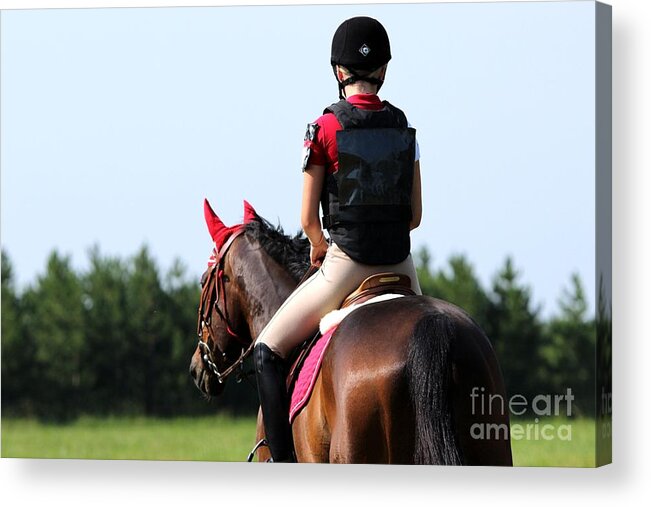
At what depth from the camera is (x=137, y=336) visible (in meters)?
17.1

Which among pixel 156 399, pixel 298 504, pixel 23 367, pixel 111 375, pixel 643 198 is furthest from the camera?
pixel 156 399

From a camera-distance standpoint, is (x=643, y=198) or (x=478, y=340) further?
(x=643, y=198)

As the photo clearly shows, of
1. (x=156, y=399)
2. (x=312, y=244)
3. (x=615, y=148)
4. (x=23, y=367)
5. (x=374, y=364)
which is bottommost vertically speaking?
(x=156, y=399)

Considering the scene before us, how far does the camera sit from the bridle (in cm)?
729

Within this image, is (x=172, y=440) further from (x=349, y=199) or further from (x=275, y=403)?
(x=349, y=199)

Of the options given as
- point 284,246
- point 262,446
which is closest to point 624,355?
point 284,246

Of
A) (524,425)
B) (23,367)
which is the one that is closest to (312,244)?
(524,425)

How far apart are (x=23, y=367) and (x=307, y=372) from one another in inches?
210

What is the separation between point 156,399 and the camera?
14531 millimetres

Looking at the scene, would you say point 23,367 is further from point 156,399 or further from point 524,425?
point 524,425

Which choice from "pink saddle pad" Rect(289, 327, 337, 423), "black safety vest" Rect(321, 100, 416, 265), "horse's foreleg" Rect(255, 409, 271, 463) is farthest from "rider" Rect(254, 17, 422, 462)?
"horse's foreleg" Rect(255, 409, 271, 463)

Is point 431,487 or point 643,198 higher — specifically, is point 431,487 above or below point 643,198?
below

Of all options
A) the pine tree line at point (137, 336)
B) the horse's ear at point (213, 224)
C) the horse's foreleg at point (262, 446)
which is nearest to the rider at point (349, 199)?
the horse's foreleg at point (262, 446)

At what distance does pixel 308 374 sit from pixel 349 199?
892 millimetres
